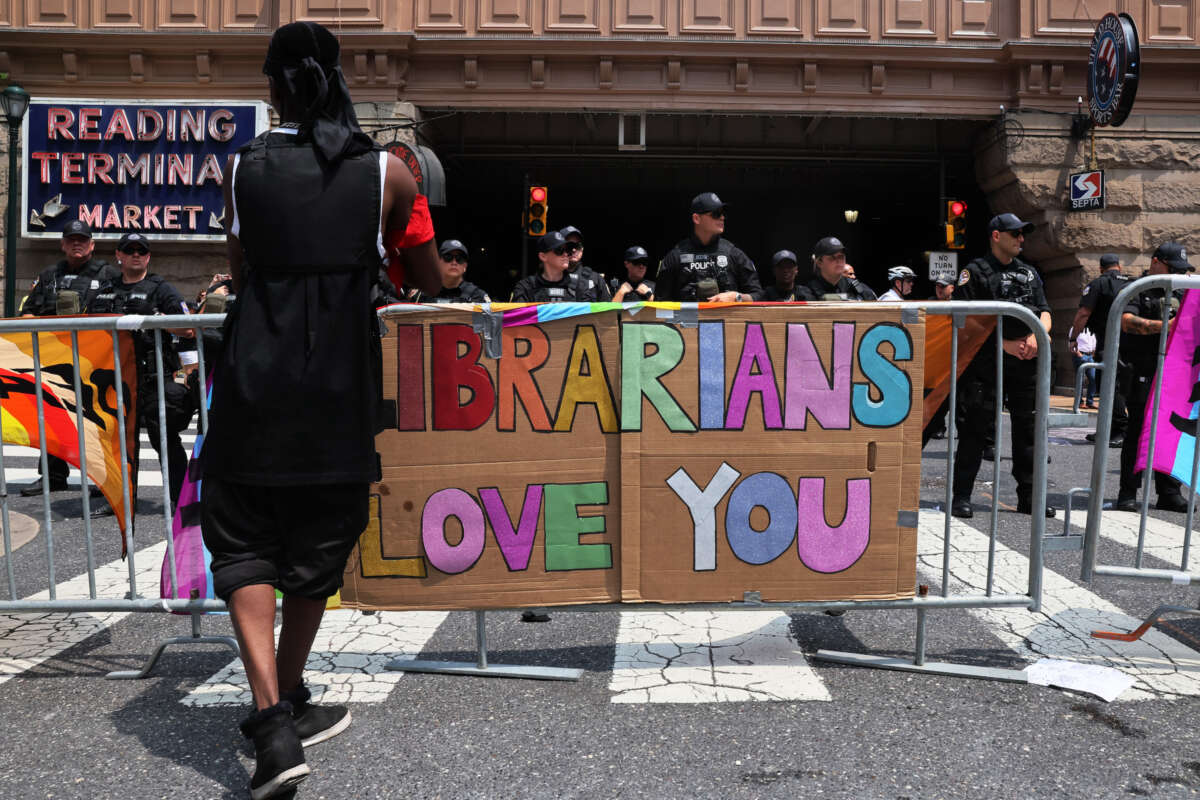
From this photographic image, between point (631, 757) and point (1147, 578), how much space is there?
2.29 metres

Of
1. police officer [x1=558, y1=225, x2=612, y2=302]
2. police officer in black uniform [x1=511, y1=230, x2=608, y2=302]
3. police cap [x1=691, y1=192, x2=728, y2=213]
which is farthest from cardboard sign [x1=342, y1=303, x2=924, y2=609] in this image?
police officer [x1=558, y1=225, x2=612, y2=302]

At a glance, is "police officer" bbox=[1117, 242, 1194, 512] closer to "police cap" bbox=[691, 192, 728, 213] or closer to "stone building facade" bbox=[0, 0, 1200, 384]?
"police cap" bbox=[691, 192, 728, 213]

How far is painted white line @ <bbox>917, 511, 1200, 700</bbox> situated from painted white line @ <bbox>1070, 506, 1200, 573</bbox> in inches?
26.0

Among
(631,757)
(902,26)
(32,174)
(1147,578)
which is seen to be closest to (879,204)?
(902,26)

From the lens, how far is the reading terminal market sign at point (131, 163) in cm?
1698

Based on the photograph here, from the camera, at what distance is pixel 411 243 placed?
2.90 metres

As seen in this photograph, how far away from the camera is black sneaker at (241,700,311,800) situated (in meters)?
2.47

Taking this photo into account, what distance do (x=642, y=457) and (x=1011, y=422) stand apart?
4037mm

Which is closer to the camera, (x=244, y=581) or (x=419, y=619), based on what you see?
(x=244, y=581)

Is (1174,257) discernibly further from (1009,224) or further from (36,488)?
(36,488)

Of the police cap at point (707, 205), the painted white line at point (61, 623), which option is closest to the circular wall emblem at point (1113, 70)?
the police cap at point (707, 205)

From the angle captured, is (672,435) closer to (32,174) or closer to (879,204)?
(32,174)

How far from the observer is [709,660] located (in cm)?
380

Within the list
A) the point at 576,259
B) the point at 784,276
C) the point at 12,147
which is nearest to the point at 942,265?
the point at 784,276
